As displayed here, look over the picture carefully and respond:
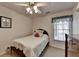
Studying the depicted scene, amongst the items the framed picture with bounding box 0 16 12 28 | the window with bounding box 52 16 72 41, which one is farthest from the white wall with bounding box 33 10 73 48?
the framed picture with bounding box 0 16 12 28

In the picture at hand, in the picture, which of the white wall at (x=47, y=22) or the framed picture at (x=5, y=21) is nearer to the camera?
the framed picture at (x=5, y=21)

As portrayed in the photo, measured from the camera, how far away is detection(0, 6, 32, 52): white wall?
1.00m

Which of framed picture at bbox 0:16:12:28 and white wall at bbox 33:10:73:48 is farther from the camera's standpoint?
white wall at bbox 33:10:73:48

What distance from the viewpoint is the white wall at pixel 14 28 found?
1.00m

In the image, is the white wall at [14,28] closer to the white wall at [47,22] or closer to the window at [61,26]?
the white wall at [47,22]

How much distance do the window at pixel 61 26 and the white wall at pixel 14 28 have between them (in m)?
0.33

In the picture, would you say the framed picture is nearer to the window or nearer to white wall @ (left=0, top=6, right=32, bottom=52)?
white wall @ (left=0, top=6, right=32, bottom=52)

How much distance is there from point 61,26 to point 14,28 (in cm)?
Result: 54

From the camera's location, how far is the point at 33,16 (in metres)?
1.05

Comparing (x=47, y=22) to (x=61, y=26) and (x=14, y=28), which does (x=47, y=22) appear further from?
(x=14, y=28)

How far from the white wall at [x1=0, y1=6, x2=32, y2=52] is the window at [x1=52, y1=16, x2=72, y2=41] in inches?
13.0

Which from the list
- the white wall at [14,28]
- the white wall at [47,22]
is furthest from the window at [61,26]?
the white wall at [14,28]

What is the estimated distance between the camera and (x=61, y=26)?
1125 millimetres

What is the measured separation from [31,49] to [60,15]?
21.7 inches
